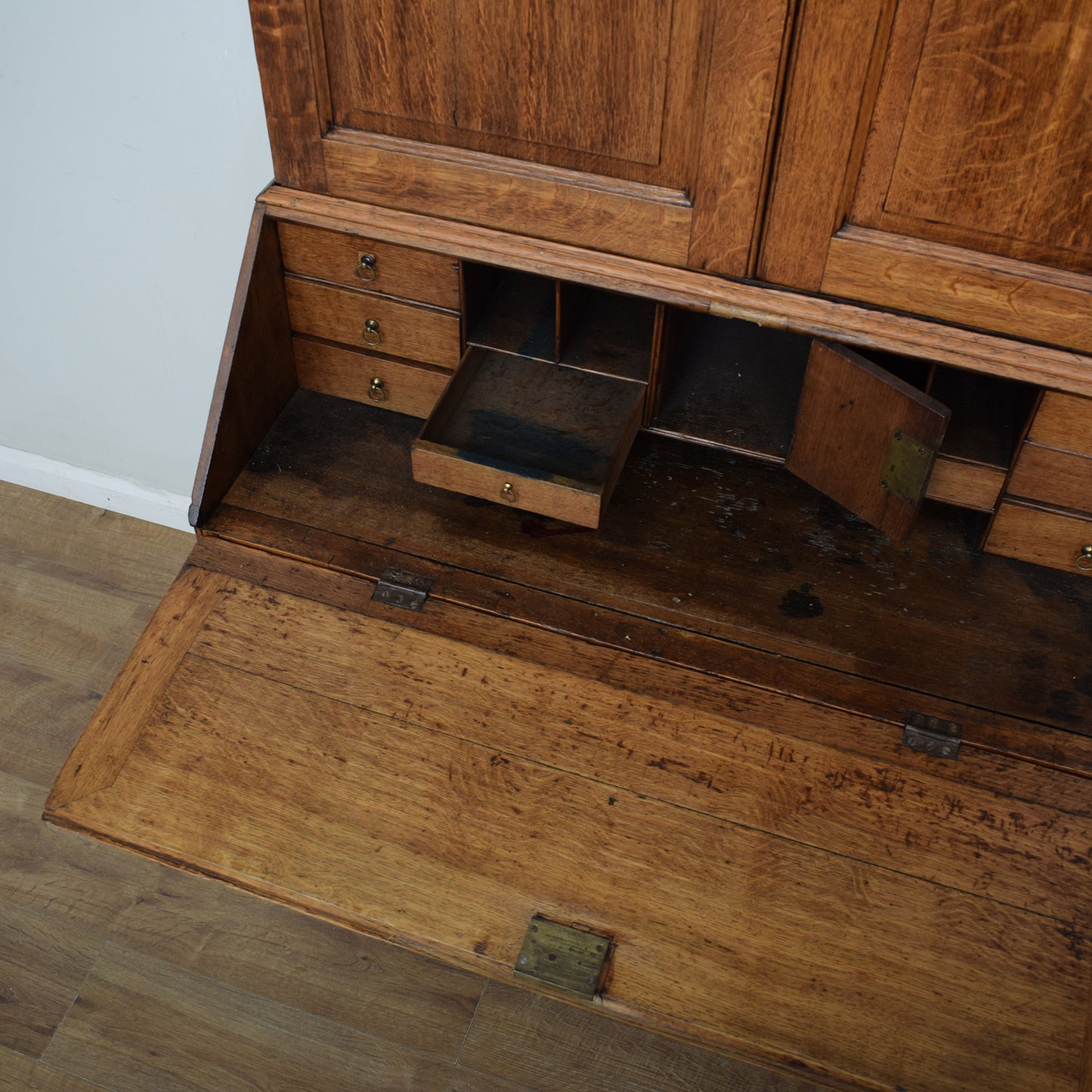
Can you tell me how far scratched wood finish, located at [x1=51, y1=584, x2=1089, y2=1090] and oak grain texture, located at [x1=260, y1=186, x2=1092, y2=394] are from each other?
1.86ft

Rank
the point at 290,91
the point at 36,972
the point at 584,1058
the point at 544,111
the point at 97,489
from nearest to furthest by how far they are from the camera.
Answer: the point at 544,111 → the point at 290,91 → the point at 584,1058 → the point at 36,972 → the point at 97,489

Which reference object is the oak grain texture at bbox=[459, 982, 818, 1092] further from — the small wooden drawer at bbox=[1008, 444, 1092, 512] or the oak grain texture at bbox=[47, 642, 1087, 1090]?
the small wooden drawer at bbox=[1008, 444, 1092, 512]

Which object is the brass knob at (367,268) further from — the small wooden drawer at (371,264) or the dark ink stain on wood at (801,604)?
the dark ink stain on wood at (801,604)

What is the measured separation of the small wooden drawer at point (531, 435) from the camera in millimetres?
1733

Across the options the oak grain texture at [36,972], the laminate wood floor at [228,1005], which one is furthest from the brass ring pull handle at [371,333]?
the oak grain texture at [36,972]

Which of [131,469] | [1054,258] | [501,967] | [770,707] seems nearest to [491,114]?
[1054,258]

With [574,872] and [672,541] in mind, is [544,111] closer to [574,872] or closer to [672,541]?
[672,541]

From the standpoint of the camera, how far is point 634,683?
1.66 metres

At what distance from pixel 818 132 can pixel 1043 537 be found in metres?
0.70

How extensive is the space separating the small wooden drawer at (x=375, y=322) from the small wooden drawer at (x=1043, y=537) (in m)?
0.88

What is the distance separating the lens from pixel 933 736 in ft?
5.24

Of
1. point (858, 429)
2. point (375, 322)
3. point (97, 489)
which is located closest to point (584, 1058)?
point (858, 429)

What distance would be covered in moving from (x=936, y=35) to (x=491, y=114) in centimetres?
58

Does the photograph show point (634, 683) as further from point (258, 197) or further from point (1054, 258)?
point (258, 197)
